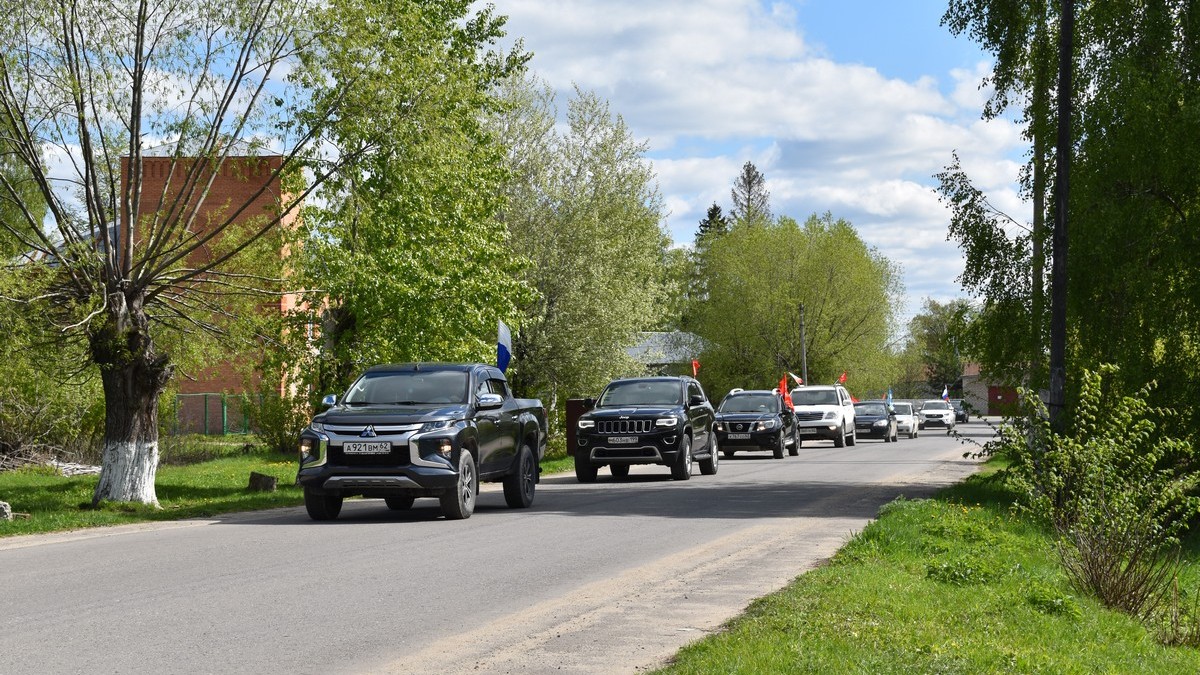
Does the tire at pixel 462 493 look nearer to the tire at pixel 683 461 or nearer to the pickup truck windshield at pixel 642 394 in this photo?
the tire at pixel 683 461

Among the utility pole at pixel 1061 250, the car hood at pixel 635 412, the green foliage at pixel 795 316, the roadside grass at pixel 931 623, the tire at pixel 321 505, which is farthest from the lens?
the green foliage at pixel 795 316

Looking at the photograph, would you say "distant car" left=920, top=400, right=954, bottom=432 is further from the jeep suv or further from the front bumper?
the front bumper

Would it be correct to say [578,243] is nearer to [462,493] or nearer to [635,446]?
[635,446]

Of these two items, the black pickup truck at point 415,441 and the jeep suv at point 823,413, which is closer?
the black pickup truck at point 415,441

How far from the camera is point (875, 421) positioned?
179 ft

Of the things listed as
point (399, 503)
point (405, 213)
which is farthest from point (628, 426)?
point (399, 503)

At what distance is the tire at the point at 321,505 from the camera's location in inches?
632

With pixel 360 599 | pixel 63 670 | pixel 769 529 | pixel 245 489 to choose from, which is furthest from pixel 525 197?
pixel 63 670

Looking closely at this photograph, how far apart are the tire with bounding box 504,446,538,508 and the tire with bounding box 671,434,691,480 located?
20.7ft

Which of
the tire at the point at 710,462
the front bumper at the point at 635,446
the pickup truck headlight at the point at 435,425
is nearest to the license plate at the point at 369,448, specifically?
the pickup truck headlight at the point at 435,425

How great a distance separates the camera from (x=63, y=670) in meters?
6.81

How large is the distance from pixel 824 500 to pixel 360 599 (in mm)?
11465

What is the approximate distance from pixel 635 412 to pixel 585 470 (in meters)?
1.62

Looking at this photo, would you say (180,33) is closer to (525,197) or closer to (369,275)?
(369,275)
